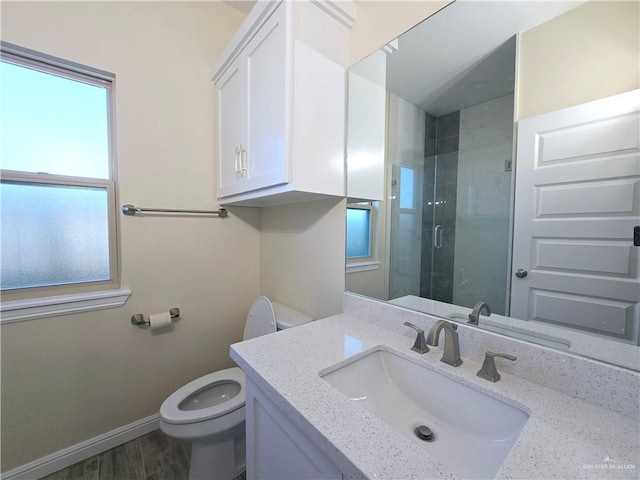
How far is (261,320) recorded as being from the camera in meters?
1.51

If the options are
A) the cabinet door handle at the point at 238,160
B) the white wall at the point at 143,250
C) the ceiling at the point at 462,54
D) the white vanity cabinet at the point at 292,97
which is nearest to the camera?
the ceiling at the point at 462,54

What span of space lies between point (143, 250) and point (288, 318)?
37.1 inches

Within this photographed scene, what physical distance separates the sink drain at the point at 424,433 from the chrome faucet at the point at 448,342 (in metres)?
0.19

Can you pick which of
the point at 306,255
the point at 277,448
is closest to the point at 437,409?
the point at 277,448

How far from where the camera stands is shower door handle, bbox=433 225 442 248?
1.04 metres

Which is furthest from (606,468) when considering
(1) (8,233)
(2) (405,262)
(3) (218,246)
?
(1) (8,233)

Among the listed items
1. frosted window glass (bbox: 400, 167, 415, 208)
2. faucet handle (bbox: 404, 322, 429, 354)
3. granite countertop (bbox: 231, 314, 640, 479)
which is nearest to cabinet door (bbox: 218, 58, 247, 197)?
frosted window glass (bbox: 400, 167, 415, 208)

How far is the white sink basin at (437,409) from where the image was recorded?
0.60m

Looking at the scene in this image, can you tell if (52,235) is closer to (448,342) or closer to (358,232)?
(358,232)

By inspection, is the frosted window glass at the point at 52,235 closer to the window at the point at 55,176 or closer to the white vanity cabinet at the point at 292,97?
the window at the point at 55,176

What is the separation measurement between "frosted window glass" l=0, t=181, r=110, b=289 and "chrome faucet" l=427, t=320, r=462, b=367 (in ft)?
5.64

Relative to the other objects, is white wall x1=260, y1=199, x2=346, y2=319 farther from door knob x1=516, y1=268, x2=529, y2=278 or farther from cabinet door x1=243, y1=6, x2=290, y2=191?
door knob x1=516, y1=268, x2=529, y2=278

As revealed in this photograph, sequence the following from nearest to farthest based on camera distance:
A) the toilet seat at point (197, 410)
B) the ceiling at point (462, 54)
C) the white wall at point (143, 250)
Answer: the ceiling at point (462, 54) < the toilet seat at point (197, 410) < the white wall at point (143, 250)

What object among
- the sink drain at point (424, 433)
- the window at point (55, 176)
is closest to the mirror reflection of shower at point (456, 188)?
the sink drain at point (424, 433)
